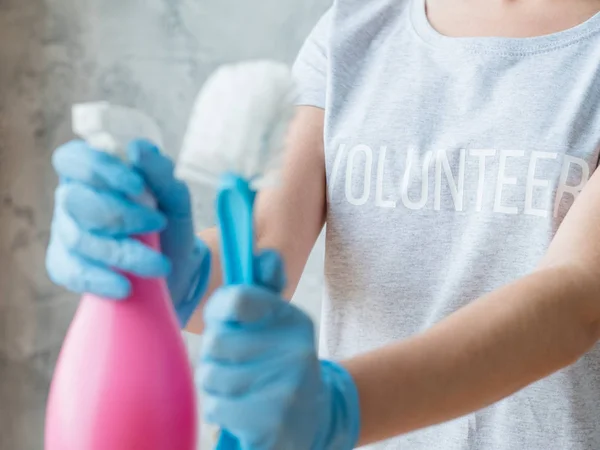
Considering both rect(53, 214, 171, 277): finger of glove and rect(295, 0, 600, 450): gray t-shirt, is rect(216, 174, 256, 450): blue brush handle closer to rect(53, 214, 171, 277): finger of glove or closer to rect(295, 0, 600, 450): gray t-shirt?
rect(53, 214, 171, 277): finger of glove

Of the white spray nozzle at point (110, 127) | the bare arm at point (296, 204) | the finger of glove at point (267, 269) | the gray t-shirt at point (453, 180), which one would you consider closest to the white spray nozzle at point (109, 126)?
the white spray nozzle at point (110, 127)

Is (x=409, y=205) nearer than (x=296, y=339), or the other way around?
(x=296, y=339)

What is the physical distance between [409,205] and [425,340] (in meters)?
0.30

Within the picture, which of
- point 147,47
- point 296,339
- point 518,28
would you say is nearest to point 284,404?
point 296,339

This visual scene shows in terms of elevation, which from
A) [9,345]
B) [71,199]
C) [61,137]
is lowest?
[9,345]

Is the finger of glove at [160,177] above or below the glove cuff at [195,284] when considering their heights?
above

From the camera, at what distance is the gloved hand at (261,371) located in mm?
475

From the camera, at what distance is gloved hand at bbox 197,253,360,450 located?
1.56 ft

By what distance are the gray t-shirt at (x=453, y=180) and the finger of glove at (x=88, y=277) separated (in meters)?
0.40

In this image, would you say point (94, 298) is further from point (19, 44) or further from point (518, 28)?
point (19, 44)

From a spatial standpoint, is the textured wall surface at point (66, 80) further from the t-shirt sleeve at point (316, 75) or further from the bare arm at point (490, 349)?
the bare arm at point (490, 349)

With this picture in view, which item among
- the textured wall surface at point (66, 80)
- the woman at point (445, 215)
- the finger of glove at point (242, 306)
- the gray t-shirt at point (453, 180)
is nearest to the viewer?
the finger of glove at point (242, 306)

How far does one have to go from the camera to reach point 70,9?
4.24 feet

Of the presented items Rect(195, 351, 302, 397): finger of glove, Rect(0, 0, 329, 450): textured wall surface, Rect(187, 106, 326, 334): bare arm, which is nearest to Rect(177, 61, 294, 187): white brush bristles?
Rect(195, 351, 302, 397): finger of glove
